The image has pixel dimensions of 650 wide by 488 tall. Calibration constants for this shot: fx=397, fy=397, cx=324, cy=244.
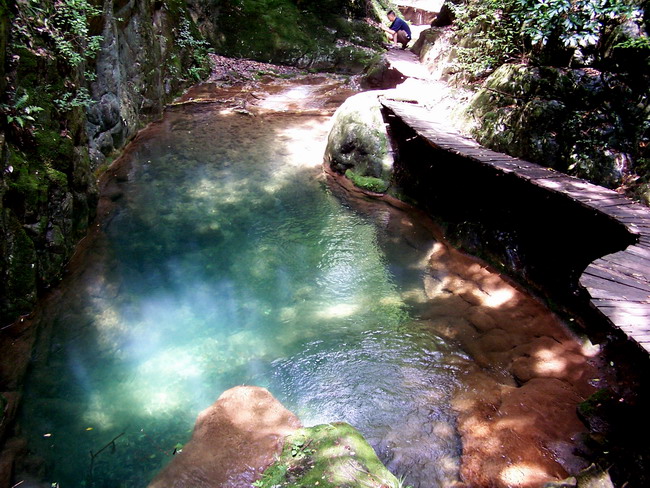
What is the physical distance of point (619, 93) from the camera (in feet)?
17.4

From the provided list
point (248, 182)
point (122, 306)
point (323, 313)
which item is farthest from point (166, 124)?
point (323, 313)

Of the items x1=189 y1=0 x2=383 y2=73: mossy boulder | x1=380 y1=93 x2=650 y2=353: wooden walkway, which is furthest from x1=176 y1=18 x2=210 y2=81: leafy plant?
x1=380 y1=93 x2=650 y2=353: wooden walkway

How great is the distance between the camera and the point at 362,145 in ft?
29.1

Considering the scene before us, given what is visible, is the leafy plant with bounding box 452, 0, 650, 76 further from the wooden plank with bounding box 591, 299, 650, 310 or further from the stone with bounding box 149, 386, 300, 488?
the stone with bounding box 149, 386, 300, 488

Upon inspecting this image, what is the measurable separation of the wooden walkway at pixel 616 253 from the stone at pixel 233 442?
285 centimetres

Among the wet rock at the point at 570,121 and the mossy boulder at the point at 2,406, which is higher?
the wet rock at the point at 570,121

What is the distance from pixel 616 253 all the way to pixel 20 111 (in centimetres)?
678

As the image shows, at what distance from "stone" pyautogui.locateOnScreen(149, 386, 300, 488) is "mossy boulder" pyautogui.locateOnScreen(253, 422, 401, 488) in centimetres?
15

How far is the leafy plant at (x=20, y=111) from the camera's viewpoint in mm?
4711

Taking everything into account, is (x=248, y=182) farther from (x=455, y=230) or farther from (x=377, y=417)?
(x=377, y=417)

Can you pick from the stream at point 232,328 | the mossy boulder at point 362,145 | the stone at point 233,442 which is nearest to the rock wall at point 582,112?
the mossy boulder at point 362,145

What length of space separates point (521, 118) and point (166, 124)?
9249 millimetres

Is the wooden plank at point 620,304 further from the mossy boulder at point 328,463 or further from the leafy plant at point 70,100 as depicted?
the leafy plant at point 70,100

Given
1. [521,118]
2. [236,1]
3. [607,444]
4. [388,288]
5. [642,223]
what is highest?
[236,1]
